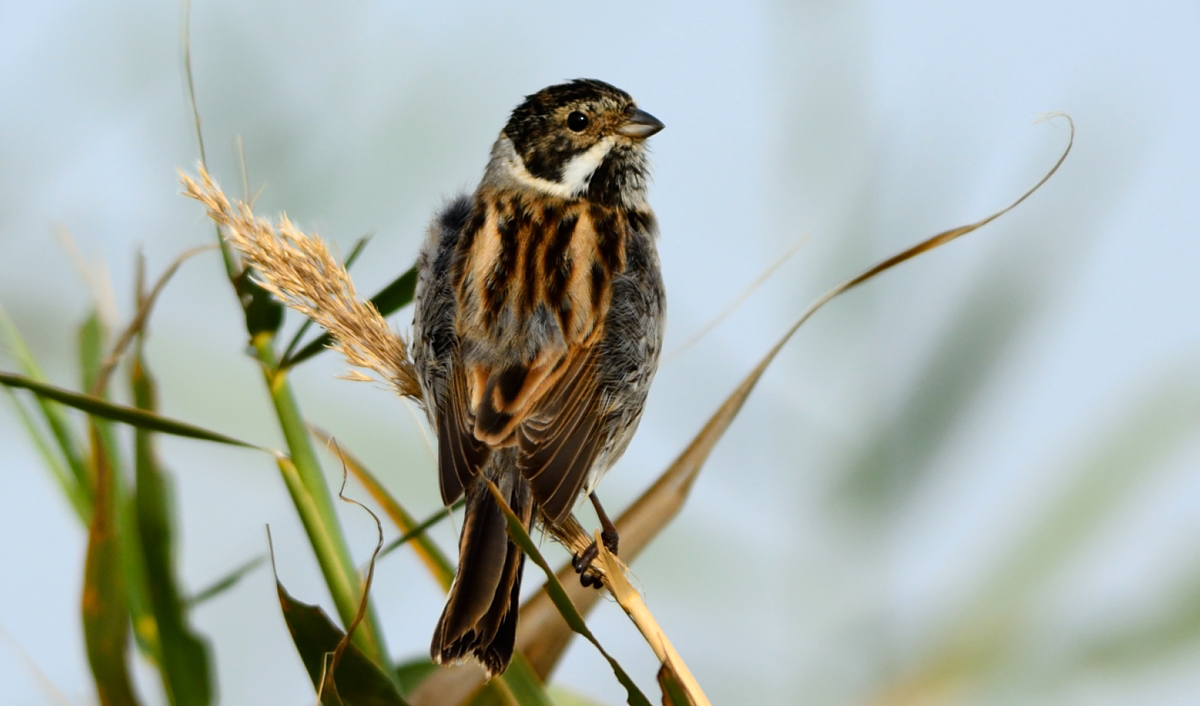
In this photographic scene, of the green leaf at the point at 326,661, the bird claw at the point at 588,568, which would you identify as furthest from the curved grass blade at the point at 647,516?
the green leaf at the point at 326,661

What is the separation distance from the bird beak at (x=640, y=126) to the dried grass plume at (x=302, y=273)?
142 cm

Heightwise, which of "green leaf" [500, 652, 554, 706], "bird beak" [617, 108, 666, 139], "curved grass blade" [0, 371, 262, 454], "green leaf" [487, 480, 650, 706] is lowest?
"green leaf" [500, 652, 554, 706]

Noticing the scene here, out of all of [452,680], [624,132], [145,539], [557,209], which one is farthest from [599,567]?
[624,132]

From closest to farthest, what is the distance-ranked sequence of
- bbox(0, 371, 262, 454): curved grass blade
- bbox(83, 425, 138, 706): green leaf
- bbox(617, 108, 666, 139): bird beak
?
bbox(0, 371, 262, 454): curved grass blade, bbox(83, 425, 138, 706): green leaf, bbox(617, 108, 666, 139): bird beak

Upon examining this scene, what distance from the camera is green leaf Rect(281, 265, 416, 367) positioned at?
7.14 ft

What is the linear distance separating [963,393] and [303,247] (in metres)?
1.36

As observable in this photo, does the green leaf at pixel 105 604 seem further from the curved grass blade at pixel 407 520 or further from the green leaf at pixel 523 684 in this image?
the green leaf at pixel 523 684

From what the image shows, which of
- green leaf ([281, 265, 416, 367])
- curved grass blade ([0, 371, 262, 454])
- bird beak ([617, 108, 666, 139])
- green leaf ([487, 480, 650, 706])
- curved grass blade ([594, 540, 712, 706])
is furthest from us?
bird beak ([617, 108, 666, 139])

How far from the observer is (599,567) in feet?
6.53

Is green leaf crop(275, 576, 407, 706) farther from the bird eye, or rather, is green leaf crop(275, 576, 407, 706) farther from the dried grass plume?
the bird eye

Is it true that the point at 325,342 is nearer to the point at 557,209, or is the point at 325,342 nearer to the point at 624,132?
the point at 557,209

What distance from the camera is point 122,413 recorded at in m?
1.87

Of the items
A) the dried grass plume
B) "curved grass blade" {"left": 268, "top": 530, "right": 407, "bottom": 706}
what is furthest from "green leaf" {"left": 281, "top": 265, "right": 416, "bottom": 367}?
"curved grass blade" {"left": 268, "top": 530, "right": 407, "bottom": 706}

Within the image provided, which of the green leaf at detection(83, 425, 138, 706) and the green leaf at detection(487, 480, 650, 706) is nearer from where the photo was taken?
the green leaf at detection(487, 480, 650, 706)
